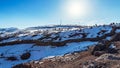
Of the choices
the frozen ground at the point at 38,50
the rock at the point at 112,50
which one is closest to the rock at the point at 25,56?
the frozen ground at the point at 38,50

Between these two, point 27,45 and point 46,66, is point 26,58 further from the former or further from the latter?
point 46,66

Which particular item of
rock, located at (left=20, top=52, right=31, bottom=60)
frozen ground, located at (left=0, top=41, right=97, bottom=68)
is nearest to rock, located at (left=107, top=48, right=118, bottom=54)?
frozen ground, located at (left=0, top=41, right=97, bottom=68)

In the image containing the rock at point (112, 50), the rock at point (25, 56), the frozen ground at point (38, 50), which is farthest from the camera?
the rock at point (25, 56)

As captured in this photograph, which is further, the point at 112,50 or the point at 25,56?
the point at 25,56

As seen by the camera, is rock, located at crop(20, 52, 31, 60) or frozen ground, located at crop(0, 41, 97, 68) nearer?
frozen ground, located at crop(0, 41, 97, 68)

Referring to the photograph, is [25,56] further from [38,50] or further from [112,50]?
[112,50]

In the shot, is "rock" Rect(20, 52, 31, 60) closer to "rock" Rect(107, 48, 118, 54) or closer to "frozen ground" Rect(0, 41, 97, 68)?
"frozen ground" Rect(0, 41, 97, 68)

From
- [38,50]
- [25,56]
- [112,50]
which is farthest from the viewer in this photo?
[38,50]

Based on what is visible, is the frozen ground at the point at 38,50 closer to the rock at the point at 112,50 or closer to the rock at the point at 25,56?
the rock at the point at 25,56

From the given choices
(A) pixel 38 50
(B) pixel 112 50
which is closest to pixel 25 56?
(A) pixel 38 50

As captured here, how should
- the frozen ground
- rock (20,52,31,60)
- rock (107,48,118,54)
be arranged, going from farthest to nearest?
rock (20,52,31,60), the frozen ground, rock (107,48,118,54)

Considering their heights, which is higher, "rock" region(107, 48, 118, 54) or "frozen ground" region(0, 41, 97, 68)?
"rock" region(107, 48, 118, 54)

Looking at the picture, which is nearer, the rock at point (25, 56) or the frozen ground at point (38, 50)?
Answer: the frozen ground at point (38, 50)

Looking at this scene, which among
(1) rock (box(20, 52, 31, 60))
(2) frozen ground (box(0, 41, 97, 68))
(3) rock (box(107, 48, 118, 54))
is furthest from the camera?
(1) rock (box(20, 52, 31, 60))
